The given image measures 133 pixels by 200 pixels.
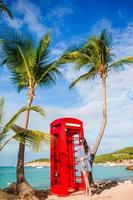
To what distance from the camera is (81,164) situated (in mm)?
10875

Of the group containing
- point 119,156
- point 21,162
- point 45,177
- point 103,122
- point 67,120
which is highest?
point 119,156

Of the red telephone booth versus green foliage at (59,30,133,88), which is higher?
green foliage at (59,30,133,88)

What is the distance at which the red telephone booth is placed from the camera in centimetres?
1104

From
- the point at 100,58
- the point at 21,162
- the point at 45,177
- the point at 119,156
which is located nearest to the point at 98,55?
the point at 100,58

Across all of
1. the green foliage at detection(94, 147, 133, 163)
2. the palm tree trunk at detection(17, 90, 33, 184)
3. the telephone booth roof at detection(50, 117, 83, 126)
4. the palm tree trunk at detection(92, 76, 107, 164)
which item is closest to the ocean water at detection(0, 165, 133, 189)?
the palm tree trunk at detection(92, 76, 107, 164)

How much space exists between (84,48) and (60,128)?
6.04 meters

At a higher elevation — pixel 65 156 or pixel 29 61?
pixel 29 61

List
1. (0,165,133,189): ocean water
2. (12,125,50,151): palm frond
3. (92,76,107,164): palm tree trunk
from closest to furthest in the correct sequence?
(12,125,50,151): palm frond
(92,76,107,164): palm tree trunk
(0,165,133,189): ocean water

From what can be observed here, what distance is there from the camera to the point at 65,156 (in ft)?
36.3

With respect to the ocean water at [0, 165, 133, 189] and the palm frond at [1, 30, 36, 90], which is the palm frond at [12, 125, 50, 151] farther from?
the ocean water at [0, 165, 133, 189]

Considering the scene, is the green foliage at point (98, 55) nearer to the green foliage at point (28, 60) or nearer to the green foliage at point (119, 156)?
the green foliage at point (28, 60)

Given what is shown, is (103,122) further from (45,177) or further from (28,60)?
(45,177)

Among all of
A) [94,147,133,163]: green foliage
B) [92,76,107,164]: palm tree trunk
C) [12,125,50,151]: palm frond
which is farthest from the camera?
[94,147,133,163]: green foliage

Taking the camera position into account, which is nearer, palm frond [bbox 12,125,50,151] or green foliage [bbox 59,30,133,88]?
palm frond [bbox 12,125,50,151]
